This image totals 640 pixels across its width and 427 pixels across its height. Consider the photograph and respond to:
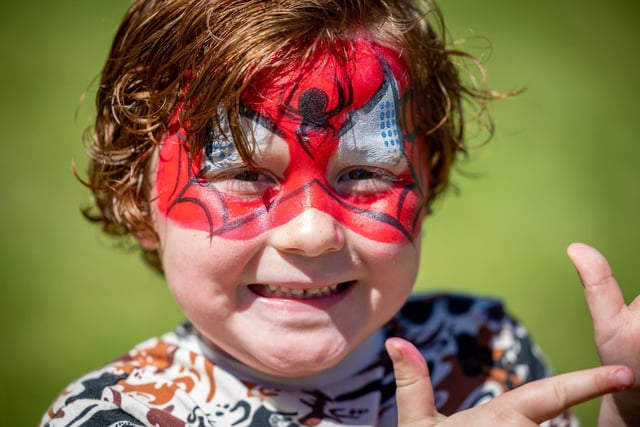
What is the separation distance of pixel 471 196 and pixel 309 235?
2.68 meters

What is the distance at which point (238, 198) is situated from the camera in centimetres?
152

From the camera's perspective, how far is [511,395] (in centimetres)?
127

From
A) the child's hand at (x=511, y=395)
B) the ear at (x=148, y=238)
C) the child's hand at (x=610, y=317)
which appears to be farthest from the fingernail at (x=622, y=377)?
the ear at (x=148, y=238)

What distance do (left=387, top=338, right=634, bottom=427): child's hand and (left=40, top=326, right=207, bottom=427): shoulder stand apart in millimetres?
557

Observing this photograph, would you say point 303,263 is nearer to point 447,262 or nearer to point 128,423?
point 128,423

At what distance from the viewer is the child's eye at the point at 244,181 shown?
1.51 meters

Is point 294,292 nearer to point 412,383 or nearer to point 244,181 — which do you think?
point 244,181

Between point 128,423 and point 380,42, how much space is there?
1020mm

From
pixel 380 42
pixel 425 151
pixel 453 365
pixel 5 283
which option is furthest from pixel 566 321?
pixel 5 283

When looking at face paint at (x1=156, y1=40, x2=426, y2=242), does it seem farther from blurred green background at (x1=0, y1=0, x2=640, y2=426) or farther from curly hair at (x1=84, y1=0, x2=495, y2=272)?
blurred green background at (x1=0, y1=0, x2=640, y2=426)

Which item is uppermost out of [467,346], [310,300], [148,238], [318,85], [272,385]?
[318,85]

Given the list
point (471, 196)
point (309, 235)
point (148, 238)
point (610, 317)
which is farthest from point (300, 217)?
point (471, 196)

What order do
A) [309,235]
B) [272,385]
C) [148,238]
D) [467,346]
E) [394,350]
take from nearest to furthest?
[394,350]
[309,235]
[272,385]
[148,238]
[467,346]

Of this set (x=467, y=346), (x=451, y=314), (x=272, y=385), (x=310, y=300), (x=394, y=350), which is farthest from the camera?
(x=451, y=314)
